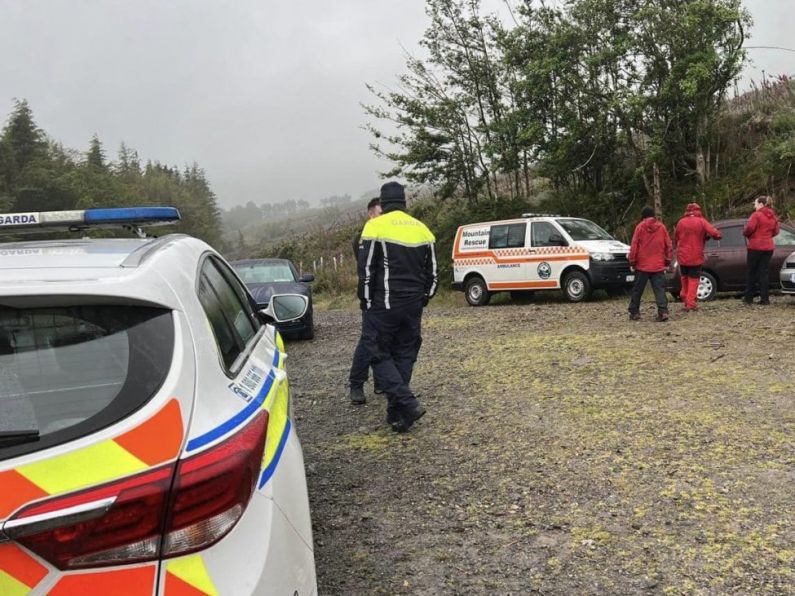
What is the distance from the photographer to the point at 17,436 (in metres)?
1.45

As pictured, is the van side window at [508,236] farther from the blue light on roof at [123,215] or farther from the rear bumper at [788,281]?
the blue light on roof at [123,215]

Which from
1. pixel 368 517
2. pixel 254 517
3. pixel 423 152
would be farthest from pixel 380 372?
pixel 423 152

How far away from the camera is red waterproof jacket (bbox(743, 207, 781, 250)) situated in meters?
10.6

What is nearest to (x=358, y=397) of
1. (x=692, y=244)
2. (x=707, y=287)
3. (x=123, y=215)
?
(x=123, y=215)

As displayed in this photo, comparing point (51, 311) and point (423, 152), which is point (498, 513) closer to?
point (51, 311)

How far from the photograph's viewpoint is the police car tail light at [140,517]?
4.42ft

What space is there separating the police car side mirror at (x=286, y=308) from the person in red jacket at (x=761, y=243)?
9.21 m

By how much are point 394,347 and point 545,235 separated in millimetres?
9519

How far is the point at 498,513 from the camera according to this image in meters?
3.74

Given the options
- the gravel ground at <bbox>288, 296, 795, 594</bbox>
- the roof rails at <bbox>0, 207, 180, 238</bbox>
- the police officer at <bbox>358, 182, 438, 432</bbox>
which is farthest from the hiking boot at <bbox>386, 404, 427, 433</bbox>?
the roof rails at <bbox>0, 207, 180, 238</bbox>

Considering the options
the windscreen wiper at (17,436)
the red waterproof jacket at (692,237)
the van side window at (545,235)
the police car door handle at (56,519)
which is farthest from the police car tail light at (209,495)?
the van side window at (545,235)

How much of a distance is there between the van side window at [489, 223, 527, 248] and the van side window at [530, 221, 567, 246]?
26cm

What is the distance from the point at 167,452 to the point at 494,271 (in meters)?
14.0

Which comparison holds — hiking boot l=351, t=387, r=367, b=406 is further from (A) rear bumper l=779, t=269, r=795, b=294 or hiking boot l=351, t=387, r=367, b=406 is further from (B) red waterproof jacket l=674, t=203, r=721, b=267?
(A) rear bumper l=779, t=269, r=795, b=294
